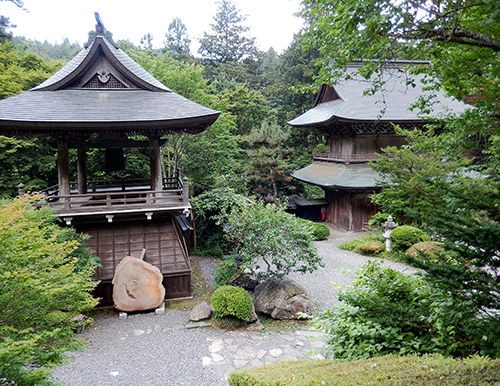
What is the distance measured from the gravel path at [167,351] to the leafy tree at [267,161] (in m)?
10.9

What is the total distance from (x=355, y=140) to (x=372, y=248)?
22.8ft

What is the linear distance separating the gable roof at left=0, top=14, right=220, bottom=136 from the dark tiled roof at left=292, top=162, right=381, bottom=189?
9.66 meters

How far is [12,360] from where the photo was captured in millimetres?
3252

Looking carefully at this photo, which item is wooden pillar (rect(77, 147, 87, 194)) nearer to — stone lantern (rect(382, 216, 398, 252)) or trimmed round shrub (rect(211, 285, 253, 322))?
trimmed round shrub (rect(211, 285, 253, 322))

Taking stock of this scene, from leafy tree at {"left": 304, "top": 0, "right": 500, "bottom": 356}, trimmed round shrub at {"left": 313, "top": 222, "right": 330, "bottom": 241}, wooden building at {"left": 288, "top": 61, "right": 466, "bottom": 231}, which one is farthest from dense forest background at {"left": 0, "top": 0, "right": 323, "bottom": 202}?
trimmed round shrub at {"left": 313, "top": 222, "right": 330, "bottom": 241}

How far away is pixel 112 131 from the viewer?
880 cm

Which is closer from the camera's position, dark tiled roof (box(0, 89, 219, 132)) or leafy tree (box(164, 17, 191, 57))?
dark tiled roof (box(0, 89, 219, 132))

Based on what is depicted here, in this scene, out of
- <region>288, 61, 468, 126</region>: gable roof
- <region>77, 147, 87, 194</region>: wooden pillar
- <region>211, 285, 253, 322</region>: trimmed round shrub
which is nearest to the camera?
<region>211, 285, 253, 322</region>: trimmed round shrub

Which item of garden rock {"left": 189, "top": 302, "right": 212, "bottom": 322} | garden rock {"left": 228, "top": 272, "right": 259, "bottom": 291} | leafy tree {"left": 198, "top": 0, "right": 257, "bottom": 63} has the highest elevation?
leafy tree {"left": 198, "top": 0, "right": 257, "bottom": 63}

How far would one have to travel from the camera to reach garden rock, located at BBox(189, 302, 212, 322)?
8009mm

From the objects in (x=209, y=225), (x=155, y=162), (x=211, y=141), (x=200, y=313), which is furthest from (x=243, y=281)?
(x=211, y=141)

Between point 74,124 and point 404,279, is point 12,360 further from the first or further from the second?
point 74,124

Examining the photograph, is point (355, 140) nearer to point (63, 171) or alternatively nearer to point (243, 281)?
point (243, 281)

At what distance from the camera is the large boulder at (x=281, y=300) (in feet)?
27.4
